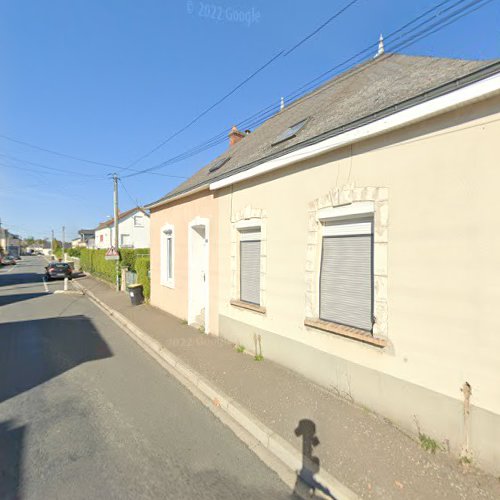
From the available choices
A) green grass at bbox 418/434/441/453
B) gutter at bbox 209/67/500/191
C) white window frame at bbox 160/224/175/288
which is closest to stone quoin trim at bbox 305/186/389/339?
gutter at bbox 209/67/500/191

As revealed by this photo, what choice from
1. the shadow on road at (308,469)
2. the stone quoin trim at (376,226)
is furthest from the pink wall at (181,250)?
the shadow on road at (308,469)

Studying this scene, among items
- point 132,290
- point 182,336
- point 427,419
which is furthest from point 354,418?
point 132,290

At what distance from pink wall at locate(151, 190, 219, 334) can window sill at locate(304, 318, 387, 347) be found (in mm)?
3175

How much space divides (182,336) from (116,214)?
1532 cm

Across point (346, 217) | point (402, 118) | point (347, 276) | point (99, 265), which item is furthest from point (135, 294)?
point (99, 265)

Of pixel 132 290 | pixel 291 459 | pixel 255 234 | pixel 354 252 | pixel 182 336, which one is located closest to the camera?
pixel 291 459

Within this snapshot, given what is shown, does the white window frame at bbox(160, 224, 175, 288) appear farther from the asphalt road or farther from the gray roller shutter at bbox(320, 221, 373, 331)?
the gray roller shutter at bbox(320, 221, 373, 331)

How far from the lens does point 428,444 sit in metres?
3.10

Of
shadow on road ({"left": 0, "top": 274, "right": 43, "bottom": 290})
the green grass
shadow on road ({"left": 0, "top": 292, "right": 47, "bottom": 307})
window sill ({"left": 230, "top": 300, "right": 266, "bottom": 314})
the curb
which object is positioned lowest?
shadow on road ({"left": 0, "top": 274, "right": 43, "bottom": 290})

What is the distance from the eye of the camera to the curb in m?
2.73

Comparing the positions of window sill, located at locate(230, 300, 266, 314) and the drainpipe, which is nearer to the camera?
the drainpipe

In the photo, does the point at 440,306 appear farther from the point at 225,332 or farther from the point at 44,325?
→ the point at 44,325

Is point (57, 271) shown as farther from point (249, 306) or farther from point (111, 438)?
point (111, 438)

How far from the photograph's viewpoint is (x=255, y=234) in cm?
610
